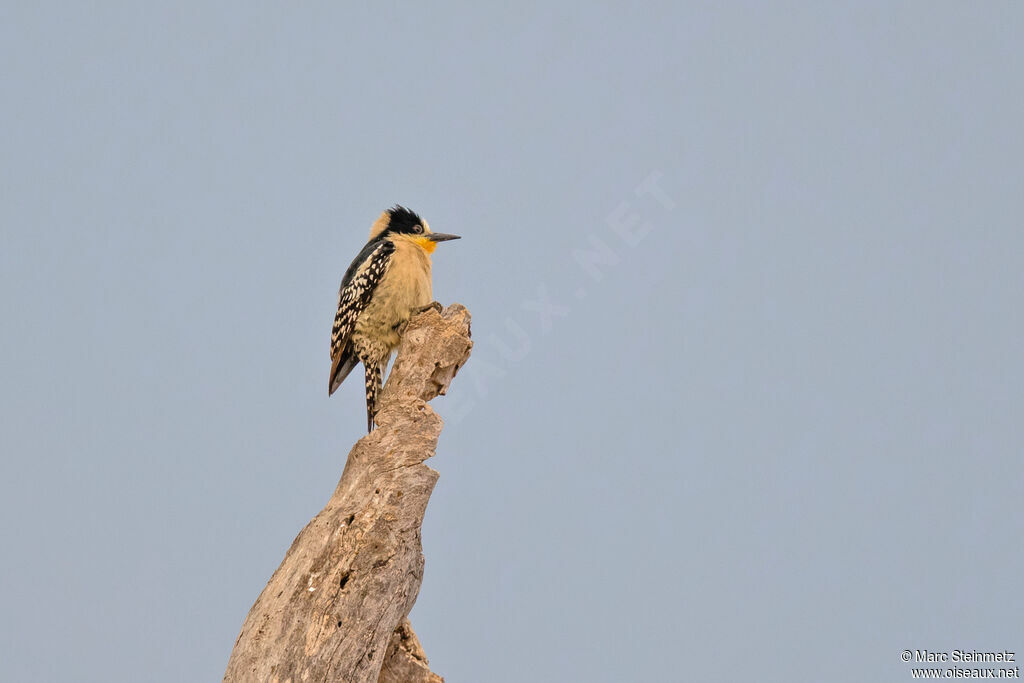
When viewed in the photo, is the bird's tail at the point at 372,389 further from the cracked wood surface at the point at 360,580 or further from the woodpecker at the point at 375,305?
the cracked wood surface at the point at 360,580

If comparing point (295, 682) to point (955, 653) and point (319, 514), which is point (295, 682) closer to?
point (319, 514)

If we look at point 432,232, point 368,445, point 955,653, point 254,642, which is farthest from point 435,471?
point 955,653

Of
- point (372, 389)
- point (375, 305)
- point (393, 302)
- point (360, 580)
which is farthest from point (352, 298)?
point (360, 580)

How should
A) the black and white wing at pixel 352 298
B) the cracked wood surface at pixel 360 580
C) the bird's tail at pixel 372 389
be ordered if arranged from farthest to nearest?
the black and white wing at pixel 352 298
the bird's tail at pixel 372 389
the cracked wood surface at pixel 360 580

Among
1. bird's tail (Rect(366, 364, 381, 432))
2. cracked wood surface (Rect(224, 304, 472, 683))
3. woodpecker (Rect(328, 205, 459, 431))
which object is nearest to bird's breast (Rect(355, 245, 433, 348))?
woodpecker (Rect(328, 205, 459, 431))

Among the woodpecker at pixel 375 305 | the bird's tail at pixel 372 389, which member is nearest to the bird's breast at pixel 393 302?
the woodpecker at pixel 375 305

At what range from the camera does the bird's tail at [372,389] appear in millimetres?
8789

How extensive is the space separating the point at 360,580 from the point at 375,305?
297cm

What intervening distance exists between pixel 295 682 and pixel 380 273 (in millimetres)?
3906

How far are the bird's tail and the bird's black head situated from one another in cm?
158

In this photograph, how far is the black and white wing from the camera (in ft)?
29.5

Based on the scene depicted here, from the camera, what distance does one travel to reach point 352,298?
905 cm

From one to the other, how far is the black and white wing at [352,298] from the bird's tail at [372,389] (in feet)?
1.25

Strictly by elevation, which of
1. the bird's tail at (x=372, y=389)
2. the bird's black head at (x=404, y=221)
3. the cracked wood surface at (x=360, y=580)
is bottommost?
the cracked wood surface at (x=360, y=580)
